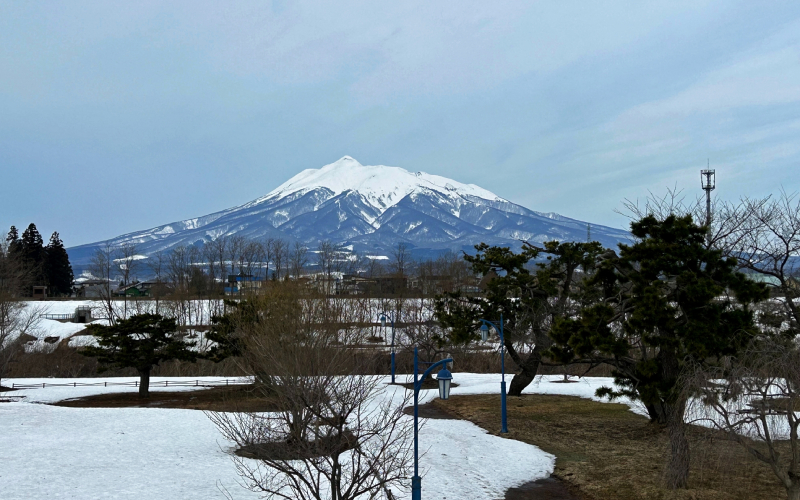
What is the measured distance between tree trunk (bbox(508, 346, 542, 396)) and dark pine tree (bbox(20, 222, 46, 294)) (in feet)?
242

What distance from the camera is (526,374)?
31297mm

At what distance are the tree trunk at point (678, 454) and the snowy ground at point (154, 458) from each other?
3.78 metres

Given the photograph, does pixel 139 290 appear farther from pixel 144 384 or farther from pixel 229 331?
pixel 229 331

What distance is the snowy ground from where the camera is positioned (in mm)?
14953

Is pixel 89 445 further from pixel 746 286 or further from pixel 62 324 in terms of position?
pixel 62 324

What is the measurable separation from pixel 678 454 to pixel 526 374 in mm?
17601

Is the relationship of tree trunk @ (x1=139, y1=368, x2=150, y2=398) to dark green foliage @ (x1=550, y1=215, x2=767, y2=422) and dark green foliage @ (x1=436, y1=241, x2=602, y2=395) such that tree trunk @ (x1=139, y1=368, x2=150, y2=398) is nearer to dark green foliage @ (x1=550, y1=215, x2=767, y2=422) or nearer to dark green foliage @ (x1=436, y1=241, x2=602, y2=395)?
dark green foliage @ (x1=436, y1=241, x2=602, y2=395)

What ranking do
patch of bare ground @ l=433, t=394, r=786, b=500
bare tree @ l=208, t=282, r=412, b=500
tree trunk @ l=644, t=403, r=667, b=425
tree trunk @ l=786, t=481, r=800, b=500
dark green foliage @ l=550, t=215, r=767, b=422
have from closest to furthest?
bare tree @ l=208, t=282, r=412, b=500, tree trunk @ l=786, t=481, r=800, b=500, patch of bare ground @ l=433, t=394, r=786, b=500, dark green foliage @ l=550, t=215, r=767, b=422, tree trunk @ l=644, t=403, r=667, b=425

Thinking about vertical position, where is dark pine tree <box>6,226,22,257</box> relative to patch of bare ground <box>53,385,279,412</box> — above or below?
above

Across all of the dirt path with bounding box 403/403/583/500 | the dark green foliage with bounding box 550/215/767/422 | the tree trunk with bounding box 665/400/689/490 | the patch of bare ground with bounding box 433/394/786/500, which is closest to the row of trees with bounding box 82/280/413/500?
the dirt path with bounding box 403/403/583/500

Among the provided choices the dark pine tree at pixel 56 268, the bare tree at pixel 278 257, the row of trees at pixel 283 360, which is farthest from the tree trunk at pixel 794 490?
the dark pine tree at pixel 56 268

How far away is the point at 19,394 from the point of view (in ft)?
113

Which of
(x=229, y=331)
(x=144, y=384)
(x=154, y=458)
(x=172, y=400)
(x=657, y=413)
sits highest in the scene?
(x=229, y=331)

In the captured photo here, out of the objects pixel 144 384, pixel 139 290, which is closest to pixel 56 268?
pixel 139 290
